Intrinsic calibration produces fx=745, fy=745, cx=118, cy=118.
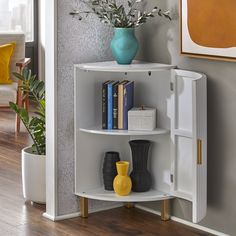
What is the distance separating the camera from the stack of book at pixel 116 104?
4172 millimetres

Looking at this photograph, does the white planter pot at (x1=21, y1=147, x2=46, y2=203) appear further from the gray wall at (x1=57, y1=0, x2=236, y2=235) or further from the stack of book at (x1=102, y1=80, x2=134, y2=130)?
the stack of book at (x1=102, y1=80, x2=134, y2=130)

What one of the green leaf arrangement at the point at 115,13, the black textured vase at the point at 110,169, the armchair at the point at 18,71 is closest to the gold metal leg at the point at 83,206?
the black textured vase at the point at 110,169

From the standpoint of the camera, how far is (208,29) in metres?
3.81

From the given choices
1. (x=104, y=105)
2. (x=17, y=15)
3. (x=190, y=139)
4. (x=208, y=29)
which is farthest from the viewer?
(x=17, y=15)

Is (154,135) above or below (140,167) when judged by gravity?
above

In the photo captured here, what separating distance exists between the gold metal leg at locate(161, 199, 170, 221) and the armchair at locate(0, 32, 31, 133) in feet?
8.82

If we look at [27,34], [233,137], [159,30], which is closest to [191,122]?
[233,137]

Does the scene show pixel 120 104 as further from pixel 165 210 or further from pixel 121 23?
pixel 165 210

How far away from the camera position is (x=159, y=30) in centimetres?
421

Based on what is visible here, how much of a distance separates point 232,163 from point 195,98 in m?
0.41

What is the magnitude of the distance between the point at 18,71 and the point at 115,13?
299cm

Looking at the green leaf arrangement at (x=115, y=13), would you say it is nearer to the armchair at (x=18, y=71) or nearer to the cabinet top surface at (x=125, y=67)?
the cabinet top surface at (x=125, y=67)

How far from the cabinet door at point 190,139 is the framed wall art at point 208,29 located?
0.14 m

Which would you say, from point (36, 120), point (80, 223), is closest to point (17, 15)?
point (36, 120)
